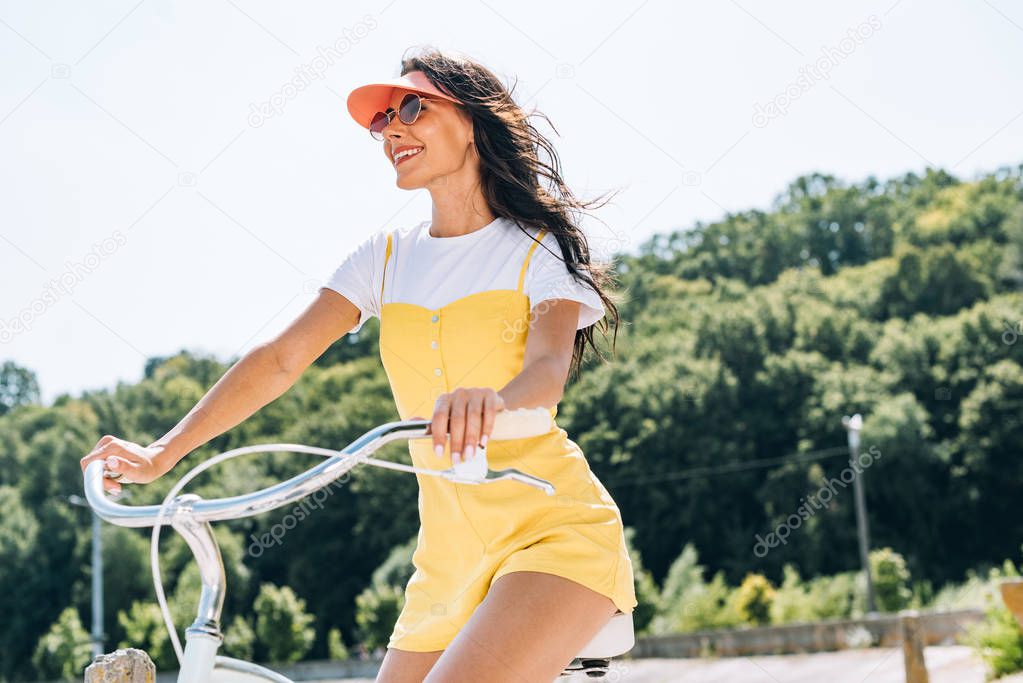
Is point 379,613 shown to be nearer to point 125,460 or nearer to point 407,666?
point 407,666

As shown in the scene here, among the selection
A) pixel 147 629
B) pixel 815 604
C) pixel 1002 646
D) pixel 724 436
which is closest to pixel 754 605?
pixel 815 604

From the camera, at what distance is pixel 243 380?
2.76 metres

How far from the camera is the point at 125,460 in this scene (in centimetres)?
243

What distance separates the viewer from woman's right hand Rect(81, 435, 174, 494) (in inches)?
94.7

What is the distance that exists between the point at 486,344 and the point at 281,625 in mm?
45958

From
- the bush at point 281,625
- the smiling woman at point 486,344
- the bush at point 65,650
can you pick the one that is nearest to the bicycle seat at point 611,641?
the smiling woman at point 486,344

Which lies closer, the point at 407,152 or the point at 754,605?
the point at 407,152

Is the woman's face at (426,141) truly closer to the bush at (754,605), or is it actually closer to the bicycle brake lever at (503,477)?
the bicycle brake lever at (503,477)

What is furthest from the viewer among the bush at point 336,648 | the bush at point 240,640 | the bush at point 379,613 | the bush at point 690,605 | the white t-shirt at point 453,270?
the bush at point 336,648

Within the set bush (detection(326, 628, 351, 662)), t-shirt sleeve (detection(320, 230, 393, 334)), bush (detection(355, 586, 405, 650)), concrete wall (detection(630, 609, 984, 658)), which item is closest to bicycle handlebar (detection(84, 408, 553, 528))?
t-shirt sleeve (detection(320, 230, 393, 334))

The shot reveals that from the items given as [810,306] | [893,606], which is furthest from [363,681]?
[810,306]

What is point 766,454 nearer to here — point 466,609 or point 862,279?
point 862,279

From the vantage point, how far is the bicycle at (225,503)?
1938 mm

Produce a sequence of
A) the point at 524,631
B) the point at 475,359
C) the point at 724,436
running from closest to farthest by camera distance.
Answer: the point at 524,631
the point at 475,359
the point at 724,436
